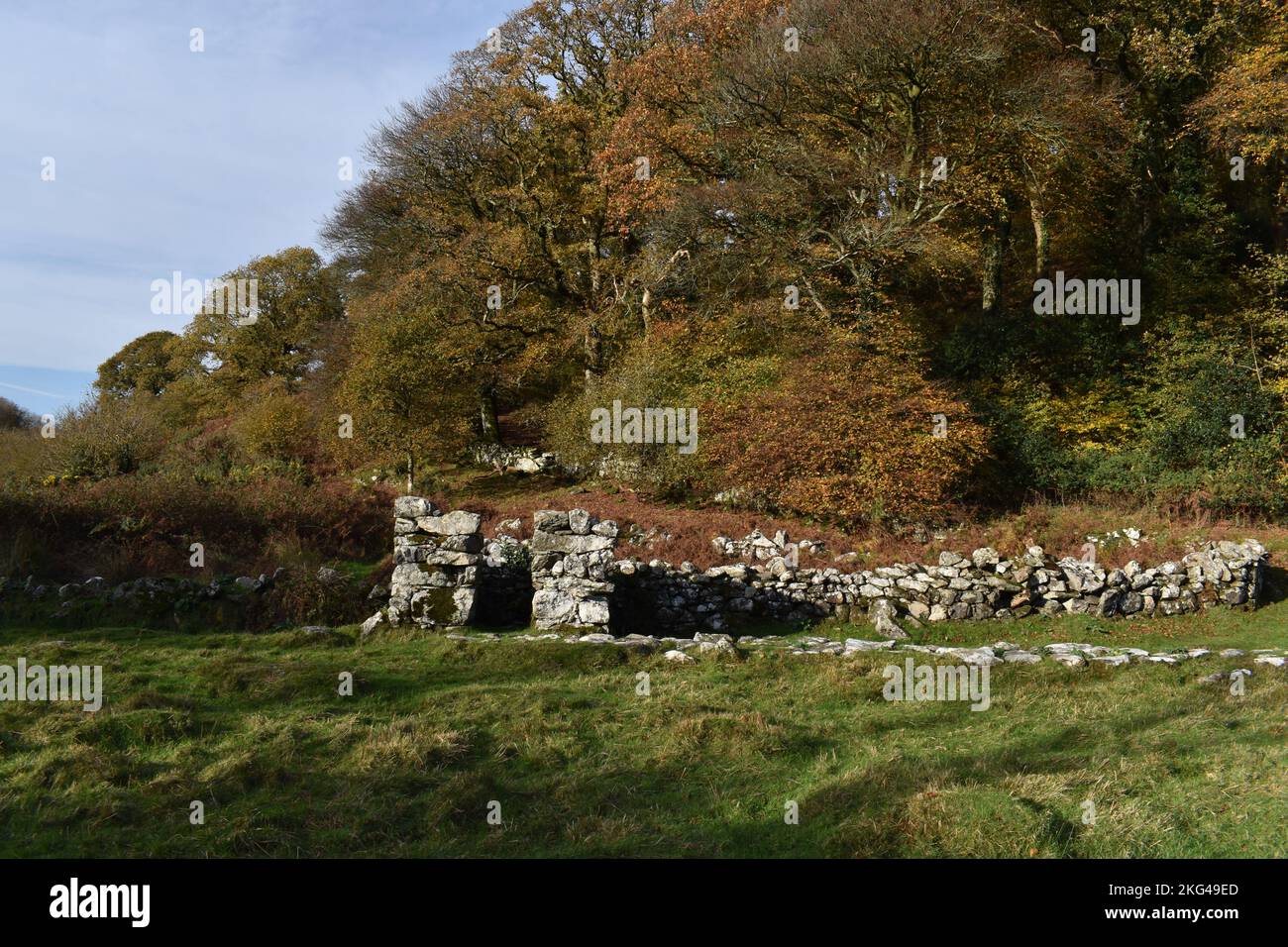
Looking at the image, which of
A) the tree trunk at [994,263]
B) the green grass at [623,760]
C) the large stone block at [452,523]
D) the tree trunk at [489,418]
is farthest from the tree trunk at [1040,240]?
the large stone block at [452,523]

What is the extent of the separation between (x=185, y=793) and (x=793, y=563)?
10.4 m

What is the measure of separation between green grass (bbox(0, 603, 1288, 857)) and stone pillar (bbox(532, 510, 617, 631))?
6.16 feet

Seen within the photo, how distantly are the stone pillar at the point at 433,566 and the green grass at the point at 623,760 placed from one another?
2004mm

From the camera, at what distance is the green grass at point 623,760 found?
4.87 m

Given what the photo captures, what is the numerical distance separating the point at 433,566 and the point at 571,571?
2236mm

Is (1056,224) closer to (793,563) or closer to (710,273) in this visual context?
(710,273)

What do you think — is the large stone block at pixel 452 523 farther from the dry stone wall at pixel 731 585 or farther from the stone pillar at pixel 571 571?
the stone pillar at pixel 571 571

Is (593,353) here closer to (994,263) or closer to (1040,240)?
(994,263)

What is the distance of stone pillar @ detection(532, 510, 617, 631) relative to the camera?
11461mm

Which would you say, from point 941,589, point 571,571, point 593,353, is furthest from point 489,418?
point 941,589

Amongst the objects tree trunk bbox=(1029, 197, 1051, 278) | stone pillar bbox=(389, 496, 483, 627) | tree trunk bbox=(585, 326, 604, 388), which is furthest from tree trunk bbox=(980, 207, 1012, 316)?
stone pillar bbox=(389, 496, 483, 627)

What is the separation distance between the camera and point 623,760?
6324 millimetres

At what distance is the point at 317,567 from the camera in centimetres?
1405

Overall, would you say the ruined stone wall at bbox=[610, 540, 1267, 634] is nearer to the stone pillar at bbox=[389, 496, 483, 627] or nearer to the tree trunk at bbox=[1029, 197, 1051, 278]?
the stone pillar at bbox=[389, 496, 483, 627]
